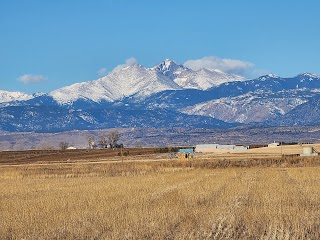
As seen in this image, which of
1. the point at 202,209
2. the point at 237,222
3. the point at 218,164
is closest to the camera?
the point at 237,222

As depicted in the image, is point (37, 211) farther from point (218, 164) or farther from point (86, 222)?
point (218, 164)

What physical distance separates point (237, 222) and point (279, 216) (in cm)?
203

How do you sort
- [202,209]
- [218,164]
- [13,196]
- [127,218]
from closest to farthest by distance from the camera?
[127,218], [202,209], [13,196], [218,164]

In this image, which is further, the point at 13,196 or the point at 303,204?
the point at 13,196

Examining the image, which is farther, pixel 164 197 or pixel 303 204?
pixel 164 197

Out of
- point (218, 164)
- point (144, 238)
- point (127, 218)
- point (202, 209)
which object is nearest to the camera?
point (144, 238)

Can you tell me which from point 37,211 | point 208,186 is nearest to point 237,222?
point 37,211

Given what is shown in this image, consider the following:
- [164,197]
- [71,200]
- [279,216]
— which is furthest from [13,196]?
[279,216]

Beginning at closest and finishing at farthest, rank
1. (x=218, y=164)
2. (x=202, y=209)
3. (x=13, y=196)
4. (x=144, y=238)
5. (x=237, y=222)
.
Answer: (x=144, y=238), (x=237, y=222), (x=202, y=209), (x=13, y=196), (x=218, y=164)

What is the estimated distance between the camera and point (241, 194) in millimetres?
32844

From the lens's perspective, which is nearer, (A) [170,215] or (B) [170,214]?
(A) [170,215]

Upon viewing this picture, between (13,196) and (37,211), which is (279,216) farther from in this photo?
(13,196)

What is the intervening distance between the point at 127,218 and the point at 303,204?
804 cm

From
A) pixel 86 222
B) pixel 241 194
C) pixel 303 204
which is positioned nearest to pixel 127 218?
pixel 86 222
